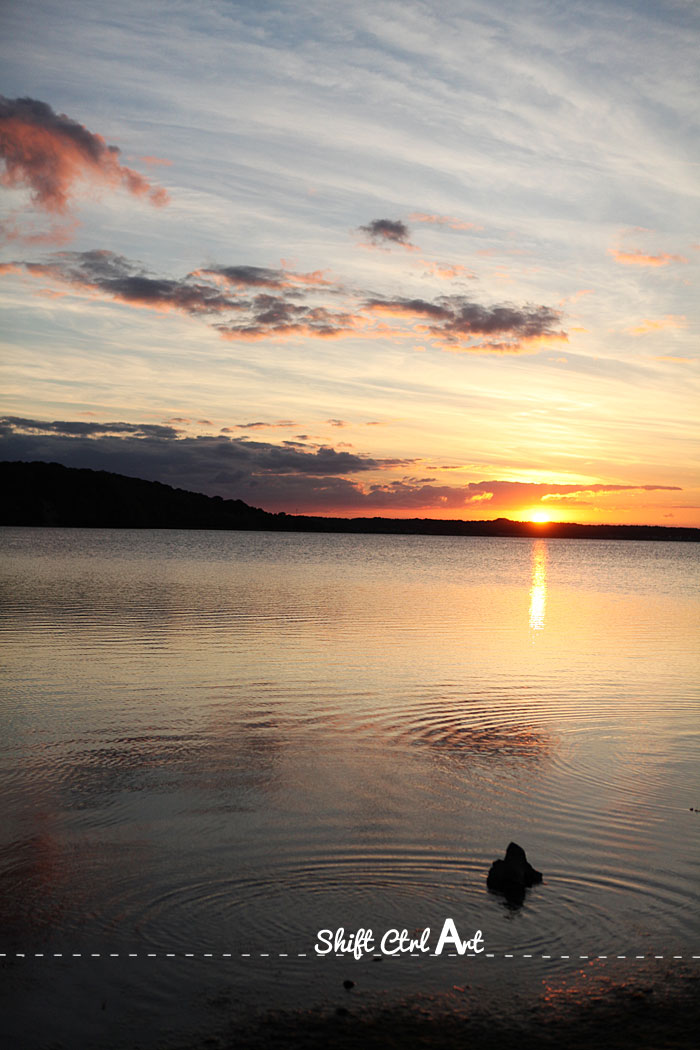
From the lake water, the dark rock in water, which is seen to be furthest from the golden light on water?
the dark rock in water

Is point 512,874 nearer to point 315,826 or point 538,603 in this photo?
point 315,826

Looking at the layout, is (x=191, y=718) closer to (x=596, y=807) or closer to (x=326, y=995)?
(x=596, y=807)

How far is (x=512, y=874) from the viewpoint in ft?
25.9

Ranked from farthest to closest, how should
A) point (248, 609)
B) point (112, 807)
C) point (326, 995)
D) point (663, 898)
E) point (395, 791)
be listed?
point (248, 609) < point (395, 791) < point (112, 807) < point (663, 898) < point (326, 995)

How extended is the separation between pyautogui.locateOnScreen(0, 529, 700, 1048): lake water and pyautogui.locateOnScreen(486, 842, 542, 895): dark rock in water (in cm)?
16

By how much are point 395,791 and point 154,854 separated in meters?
3.48

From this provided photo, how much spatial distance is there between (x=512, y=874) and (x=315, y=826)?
8.53 ft

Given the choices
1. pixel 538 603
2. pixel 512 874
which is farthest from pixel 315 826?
pixel 538 603

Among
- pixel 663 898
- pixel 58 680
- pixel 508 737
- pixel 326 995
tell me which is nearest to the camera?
pixel 326 995

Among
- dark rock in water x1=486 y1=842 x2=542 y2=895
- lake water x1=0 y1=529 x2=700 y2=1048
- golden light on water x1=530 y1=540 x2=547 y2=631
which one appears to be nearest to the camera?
lake water x1=0 y1=529 x2=700 y2=1048

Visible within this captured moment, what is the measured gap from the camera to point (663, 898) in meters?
7.87

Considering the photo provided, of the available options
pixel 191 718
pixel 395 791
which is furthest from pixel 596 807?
pixel 191 718

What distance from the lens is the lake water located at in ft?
21.0

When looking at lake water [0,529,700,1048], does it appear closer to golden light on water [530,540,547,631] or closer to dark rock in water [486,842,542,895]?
dark rock in water [486,842,542,895]
